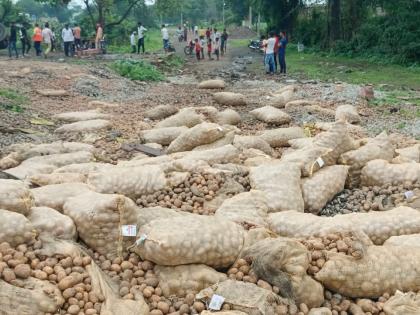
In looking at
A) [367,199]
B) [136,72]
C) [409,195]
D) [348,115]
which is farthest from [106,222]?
[136,72]

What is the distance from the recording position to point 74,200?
329 cm

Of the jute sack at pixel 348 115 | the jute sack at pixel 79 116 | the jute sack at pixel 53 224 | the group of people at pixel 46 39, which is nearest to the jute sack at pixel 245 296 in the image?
the jute sack at pixel 53 224

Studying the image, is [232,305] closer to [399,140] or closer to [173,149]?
[173,149]

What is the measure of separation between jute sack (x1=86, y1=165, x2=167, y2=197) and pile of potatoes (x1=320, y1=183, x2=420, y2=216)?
4.76 ft

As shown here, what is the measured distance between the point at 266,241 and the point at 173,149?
3.07m

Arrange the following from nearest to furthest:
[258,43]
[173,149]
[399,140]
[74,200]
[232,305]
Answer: [232,305] → [74,200] → [173,149] → [399,140] → [258,43]

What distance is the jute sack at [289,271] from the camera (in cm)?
272

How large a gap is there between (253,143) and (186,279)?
3.32 meters

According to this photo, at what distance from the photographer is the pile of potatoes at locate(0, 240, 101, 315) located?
2.54 m

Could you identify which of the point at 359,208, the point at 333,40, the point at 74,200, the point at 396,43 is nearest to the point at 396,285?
the point at 359,208

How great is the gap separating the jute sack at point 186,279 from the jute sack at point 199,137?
113 inches

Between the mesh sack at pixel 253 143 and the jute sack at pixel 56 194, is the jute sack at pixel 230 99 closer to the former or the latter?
the mesh sack at pixel 253 143

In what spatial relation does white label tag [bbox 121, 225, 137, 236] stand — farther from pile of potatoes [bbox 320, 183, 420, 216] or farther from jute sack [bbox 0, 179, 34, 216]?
pile of potatoes [bbox 320, 183, 420, 216]

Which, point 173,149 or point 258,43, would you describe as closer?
point 173,149
